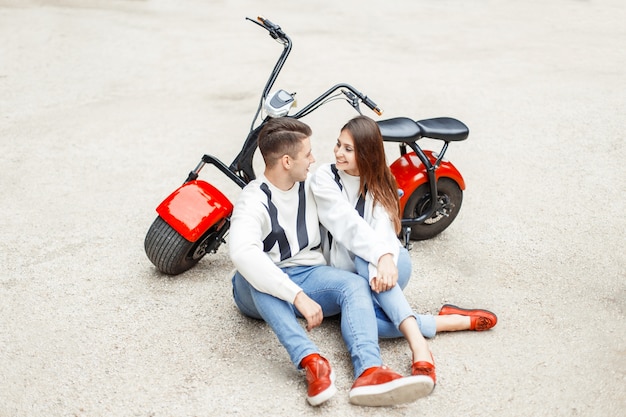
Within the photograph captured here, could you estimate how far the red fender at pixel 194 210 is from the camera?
320cm

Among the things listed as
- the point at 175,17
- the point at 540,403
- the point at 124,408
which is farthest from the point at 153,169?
the point at 175,17

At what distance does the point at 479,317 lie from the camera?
3.02m

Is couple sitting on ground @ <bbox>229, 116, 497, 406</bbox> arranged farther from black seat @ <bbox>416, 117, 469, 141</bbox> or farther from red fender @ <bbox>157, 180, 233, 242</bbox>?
black seat @ <bbox>416, 117, 469, 141</bbox>

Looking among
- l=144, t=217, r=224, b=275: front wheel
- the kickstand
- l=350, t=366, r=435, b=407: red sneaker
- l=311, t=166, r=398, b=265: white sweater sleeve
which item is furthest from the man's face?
the kickstand

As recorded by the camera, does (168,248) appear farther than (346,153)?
Yes

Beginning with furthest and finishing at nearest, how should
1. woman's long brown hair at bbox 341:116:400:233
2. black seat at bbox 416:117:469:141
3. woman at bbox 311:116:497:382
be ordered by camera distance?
black seat at bbox 416:117:469:141 < woman's long brown hair at bbox 341:116:400:233 < woman at bbox 311:116:497:382

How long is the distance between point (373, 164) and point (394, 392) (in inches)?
41.1

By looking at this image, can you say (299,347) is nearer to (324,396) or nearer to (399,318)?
(324,396)

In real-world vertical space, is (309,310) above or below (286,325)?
above

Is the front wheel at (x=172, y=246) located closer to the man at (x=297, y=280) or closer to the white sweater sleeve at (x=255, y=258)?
the man at (x=297, y=280)

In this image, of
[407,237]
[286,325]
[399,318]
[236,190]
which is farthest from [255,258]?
[236,190]

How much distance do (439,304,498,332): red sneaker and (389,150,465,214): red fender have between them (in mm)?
737

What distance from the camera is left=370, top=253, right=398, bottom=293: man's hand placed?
275 cm

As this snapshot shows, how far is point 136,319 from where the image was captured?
3.16 m
